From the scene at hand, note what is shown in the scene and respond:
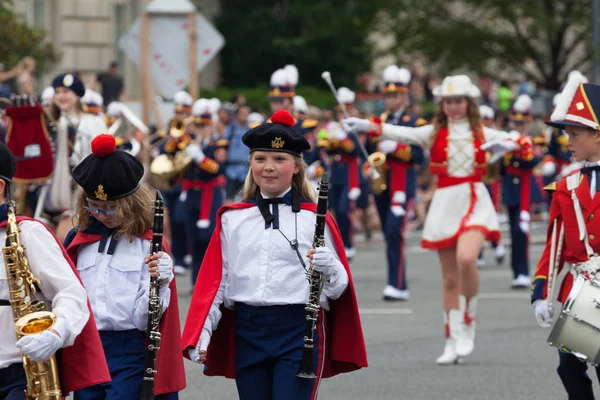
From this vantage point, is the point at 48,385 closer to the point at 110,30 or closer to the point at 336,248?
the point at 336,248

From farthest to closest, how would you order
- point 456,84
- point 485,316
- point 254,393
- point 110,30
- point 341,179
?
point 110,30, point 341,179, point 485,316, point 456,84, point 254,393

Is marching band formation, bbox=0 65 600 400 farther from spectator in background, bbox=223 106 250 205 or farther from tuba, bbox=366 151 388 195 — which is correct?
spectator in background, bbox=223 106 250 205

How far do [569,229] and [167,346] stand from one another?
212 cm

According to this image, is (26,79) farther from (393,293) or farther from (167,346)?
(167,346)

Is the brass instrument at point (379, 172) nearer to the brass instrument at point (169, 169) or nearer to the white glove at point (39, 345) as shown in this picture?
the brass instrument at point (169, 169)

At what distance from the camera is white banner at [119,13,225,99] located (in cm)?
2078

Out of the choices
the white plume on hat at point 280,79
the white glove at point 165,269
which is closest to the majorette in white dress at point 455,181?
the white plume on hat at point 280,79

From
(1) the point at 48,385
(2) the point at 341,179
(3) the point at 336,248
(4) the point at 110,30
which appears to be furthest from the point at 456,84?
(4) the point at 110,30

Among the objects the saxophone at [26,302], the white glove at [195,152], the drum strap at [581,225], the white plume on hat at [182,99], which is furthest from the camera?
the white plume on hat at [182,99]

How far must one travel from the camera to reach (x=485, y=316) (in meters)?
13.7

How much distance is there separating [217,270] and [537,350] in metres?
5.47

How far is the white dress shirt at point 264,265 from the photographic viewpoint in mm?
6484

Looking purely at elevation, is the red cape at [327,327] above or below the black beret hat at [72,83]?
below

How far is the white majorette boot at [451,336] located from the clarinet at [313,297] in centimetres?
441
